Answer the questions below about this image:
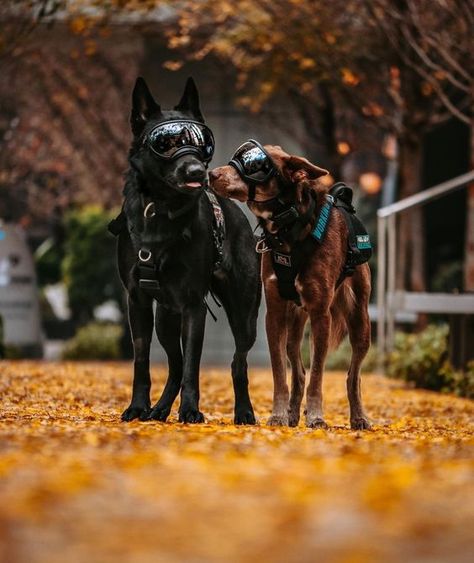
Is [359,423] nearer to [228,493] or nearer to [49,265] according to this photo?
[228,493]

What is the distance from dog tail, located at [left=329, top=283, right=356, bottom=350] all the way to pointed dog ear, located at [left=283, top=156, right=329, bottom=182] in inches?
38.0

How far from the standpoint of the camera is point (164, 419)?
9.78 m

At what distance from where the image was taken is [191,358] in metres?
9.55

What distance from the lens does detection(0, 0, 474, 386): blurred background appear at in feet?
65.1

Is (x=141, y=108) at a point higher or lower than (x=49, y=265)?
lower

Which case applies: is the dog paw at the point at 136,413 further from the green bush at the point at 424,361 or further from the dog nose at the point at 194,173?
the green bush at the point at 424,361

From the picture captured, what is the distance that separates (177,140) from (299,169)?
0.78 metres

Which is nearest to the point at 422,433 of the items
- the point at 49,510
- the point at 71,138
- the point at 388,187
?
the point at 49,510

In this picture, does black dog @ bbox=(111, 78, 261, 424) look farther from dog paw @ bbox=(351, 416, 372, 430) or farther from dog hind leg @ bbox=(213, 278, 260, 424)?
dog paw @ bbox=(351, 416, 372, 430)

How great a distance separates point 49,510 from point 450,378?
1181 centimetres

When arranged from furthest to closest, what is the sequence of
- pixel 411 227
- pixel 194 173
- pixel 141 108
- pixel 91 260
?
1. pixel 91 260
2. pixel 411 227
3. pixel 141 108
4. pixel 194 173

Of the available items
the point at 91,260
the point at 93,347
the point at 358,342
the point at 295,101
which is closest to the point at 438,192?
the point at 358,342

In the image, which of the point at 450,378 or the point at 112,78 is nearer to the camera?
the point at 450,378

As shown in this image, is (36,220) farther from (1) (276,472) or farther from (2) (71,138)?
(1) (276,472)
